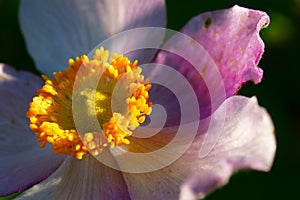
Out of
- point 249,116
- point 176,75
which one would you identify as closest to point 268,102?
point 176,75

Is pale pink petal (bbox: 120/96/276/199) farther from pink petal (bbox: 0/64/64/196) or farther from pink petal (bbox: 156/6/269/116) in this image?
pink petal (bbox: 0/64/64/196)

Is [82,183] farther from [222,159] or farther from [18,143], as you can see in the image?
[222,159]

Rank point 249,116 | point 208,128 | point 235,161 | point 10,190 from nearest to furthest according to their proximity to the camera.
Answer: point 235,161 < point 249,116 < point 208,128 < point 10,190

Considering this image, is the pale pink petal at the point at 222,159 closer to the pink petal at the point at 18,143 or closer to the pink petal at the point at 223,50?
the pink petal at the point at 223,50

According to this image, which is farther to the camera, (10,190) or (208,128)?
(10,190)

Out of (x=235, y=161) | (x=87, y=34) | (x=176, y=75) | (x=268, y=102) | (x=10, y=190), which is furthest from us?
(x=268, y=102)

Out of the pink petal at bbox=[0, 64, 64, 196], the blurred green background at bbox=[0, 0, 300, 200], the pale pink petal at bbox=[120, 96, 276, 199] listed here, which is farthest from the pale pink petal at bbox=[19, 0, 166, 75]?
the pale pink petal at bbox=[120, 96, 276, 199]

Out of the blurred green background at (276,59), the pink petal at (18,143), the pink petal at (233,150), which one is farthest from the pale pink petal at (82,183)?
the blurred green background at (276,59)

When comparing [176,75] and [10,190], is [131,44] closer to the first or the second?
[176,75]

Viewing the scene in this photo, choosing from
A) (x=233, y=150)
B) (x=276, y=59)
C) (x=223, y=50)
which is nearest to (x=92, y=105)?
(x=223, y=50)
